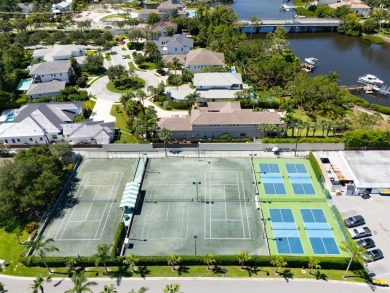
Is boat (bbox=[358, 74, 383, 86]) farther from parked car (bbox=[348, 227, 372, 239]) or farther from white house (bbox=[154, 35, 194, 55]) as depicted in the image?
parked car (bbox=[348, 227, 372, 239])

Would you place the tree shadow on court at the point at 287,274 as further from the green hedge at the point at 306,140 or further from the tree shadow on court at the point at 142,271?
the green hedge at the point at 306,140

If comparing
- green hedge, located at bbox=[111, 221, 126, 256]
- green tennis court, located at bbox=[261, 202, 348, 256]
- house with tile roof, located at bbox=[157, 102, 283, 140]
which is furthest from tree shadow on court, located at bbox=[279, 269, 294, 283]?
house with tile roof, located at bbox=[157, 102, 283, 140]

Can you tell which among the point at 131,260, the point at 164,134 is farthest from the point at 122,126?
the point at 131,260

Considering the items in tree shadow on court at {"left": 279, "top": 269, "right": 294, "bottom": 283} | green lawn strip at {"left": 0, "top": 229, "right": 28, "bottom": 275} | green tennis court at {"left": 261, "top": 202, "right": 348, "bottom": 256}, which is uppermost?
green tennis court at {"left": 261, "top": 202, "right": 348, "bottom": 256}

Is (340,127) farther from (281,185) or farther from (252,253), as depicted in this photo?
(252,253)

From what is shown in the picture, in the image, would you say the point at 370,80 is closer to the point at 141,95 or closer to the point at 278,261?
A: the point at 141,95

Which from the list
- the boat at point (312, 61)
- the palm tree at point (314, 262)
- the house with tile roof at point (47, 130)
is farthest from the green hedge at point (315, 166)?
the boat at point (312, 61)
